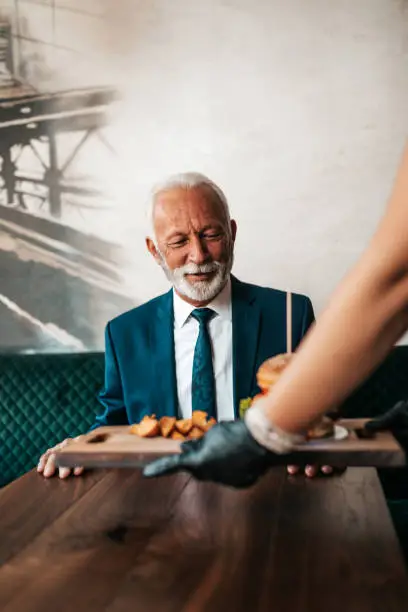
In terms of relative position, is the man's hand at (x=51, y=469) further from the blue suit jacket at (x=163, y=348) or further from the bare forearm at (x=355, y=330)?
the bare forearm at (x=355, y=330)

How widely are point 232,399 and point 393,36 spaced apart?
1.74 m

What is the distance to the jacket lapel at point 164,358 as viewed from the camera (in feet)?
7.32

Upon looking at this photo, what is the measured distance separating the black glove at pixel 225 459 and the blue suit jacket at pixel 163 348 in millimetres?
1282

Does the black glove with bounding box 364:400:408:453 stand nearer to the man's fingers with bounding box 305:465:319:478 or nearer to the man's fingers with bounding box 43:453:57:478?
the man's fingers with bounding box 305:465:319:478

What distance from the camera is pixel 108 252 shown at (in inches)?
116

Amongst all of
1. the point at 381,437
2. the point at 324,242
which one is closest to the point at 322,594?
the point at 381,437

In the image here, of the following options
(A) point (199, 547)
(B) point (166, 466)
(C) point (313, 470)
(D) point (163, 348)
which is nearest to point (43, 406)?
(D) point (163, 348)

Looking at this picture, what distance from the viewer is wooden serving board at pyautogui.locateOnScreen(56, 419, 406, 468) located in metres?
1.24

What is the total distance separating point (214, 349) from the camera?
2316 millimetres

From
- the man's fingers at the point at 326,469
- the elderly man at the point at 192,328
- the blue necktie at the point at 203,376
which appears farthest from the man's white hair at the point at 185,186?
the man's fingers at the point at 326,469

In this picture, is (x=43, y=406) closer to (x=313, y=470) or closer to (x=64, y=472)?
(x=64, y=472)

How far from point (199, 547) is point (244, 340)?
1298 millimetres

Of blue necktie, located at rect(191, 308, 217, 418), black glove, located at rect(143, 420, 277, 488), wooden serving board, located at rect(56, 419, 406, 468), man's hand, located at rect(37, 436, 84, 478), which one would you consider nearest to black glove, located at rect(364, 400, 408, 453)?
wooden serving board, located at rect(56, 419, 406, 468)

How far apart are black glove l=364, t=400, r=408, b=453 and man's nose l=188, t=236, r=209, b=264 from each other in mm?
980
